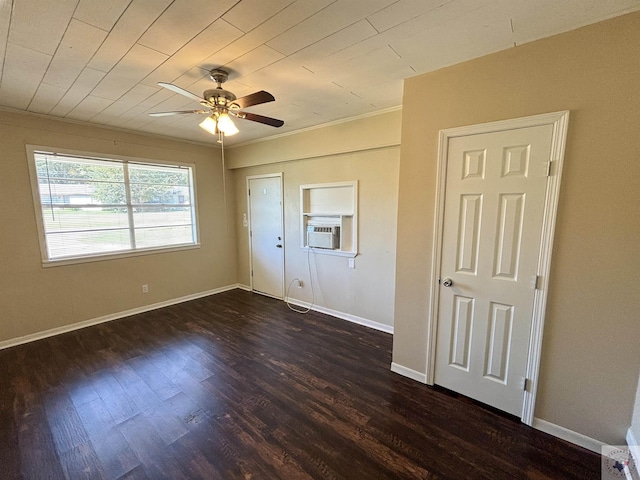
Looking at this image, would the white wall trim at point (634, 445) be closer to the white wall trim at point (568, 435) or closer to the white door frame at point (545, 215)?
the white wall trim at point (568, 435)

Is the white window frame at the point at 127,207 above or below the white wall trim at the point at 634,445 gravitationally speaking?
above

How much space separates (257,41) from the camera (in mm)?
1681

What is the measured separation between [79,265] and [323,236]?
3.21 metres

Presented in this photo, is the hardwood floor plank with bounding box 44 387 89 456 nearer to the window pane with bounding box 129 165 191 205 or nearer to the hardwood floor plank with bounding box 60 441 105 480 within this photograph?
the hardwood floor plank with bounding box 60 441 105 480

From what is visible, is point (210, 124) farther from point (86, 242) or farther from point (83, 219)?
point (86, 242)

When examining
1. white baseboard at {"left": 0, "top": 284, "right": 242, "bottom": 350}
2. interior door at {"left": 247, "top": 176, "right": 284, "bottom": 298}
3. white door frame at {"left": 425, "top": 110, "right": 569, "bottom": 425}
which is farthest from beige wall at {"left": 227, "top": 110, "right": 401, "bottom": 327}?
white baseboard at {"left": 0, "top": 284, "right": 242, "bottom": 350}

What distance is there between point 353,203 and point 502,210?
1841mm

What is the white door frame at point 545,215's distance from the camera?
170 centimetres

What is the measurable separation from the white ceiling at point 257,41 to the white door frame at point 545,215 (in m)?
0.50

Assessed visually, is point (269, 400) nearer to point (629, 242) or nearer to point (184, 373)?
point (184, 373)

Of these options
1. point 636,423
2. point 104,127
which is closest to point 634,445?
point 636,423

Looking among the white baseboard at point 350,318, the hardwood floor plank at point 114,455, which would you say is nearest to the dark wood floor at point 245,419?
the hardwood floor plank at point 114,455

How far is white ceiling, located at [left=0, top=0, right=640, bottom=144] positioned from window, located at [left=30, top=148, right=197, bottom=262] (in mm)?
915

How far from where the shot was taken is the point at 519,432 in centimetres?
187
